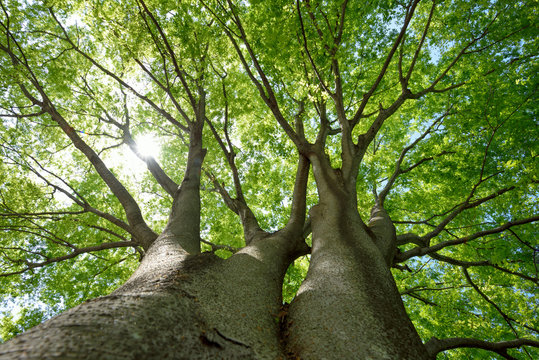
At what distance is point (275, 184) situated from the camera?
9.86 meters

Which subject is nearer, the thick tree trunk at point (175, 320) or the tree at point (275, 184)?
the thick tree trunk at point (175, 320)

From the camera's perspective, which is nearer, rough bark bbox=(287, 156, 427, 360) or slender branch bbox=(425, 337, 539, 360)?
rough bark bbox=(287, 156, 427, 360)

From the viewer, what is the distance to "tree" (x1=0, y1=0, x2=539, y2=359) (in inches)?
70.6

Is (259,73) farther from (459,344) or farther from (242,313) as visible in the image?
(459,344)

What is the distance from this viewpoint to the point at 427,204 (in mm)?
8672

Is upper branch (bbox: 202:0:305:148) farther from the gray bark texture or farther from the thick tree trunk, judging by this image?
the thick tree trunk

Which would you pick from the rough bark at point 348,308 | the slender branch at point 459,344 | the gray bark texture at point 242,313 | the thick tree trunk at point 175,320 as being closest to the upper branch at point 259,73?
the gray bark texture at point 242,313

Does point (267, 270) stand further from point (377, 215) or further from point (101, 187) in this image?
point (101, 187)

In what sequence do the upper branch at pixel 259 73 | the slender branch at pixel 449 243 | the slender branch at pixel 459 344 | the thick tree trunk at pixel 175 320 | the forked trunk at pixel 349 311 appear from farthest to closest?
1. the upper branch at pixel 259 73
2. the slender branch at pixel 449 243
3. the slender branch at pixel 459 344
4. the forked trunk at pixel 349 311
5. the thick tree trunk at pixel 175 320

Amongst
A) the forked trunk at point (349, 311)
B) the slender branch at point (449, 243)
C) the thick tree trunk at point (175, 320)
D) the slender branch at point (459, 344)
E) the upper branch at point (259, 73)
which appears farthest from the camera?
the upper branch at point (259, 73)

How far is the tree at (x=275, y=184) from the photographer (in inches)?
70.6

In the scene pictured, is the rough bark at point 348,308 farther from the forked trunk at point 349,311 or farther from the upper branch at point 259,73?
the upper branch at point 259,73

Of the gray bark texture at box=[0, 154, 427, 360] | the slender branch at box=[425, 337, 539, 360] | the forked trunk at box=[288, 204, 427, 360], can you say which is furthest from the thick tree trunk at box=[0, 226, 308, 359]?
the slender branch at box=[425, 337, 539, 360]

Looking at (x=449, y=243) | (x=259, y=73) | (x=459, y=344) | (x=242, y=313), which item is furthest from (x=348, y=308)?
(x=259, y=73)
